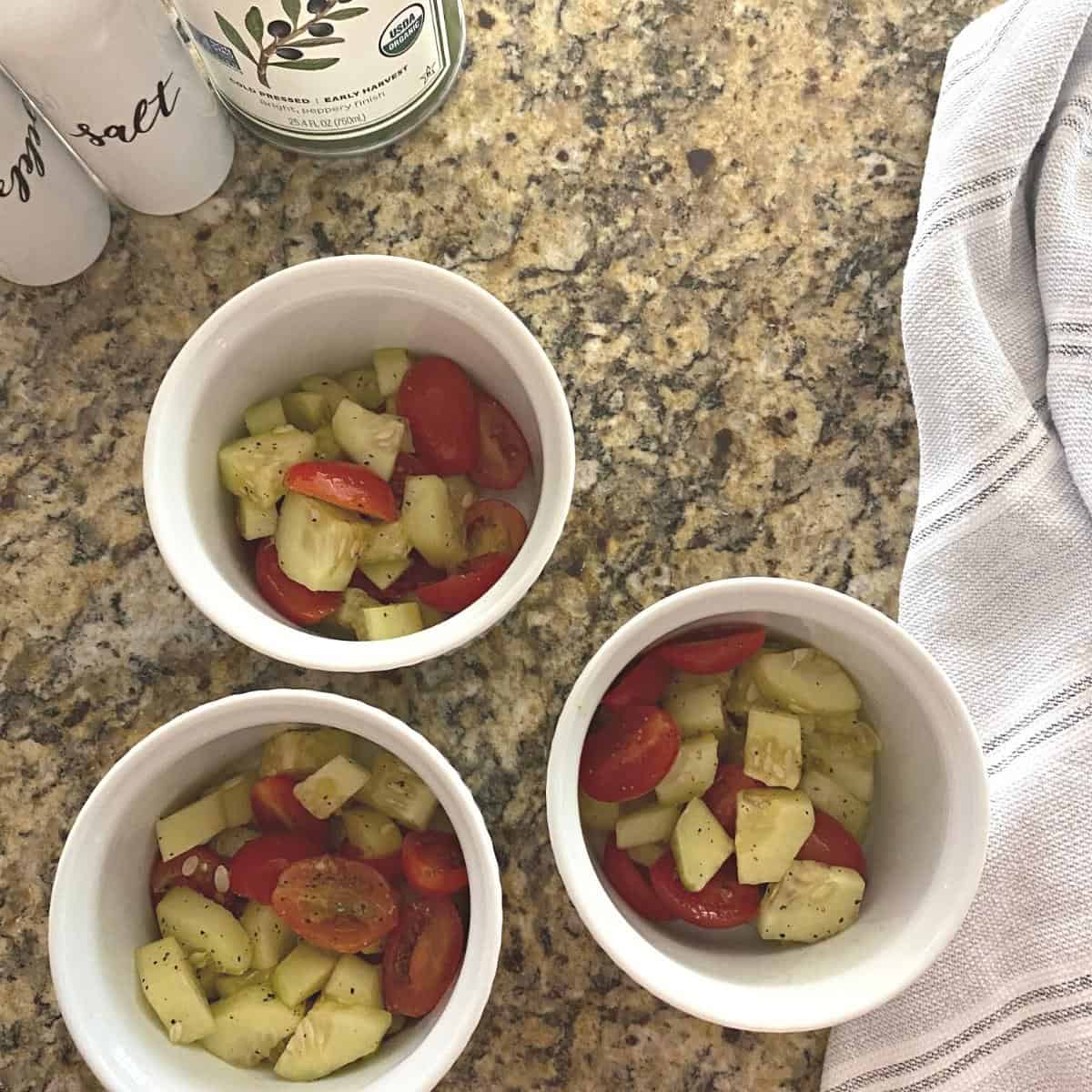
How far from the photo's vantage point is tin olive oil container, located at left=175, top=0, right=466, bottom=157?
0.70 metres

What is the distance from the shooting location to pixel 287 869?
78 cm

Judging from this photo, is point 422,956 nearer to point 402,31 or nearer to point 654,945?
point 654,945

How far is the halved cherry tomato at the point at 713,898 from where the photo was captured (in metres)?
0.79

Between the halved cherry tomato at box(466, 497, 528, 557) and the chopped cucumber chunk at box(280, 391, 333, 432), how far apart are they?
0.12 metres

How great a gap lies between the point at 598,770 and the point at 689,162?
48 centimetres

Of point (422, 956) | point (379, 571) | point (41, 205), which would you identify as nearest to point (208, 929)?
point (422, 956)

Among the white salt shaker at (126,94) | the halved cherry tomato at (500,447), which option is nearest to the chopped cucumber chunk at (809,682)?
the halved cherry tomato at (500,447)

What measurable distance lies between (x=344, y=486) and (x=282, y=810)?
23cm

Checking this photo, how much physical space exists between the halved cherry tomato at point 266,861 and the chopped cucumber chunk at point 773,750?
30 centimetres

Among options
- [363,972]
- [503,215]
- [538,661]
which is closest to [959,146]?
[503,215]

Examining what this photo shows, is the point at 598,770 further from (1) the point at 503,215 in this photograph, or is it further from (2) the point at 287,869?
(1) the point at 503,215

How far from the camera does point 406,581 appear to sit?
0.83m

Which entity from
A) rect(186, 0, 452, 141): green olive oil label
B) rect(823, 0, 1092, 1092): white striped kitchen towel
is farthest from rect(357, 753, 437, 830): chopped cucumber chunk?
rect(186, 0, 452, 141): green olive oil label

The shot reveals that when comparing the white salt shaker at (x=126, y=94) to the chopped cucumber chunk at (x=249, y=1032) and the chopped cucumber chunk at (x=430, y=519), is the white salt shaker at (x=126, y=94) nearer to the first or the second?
the chopped cucumber chunk at (x=430, y=519)
